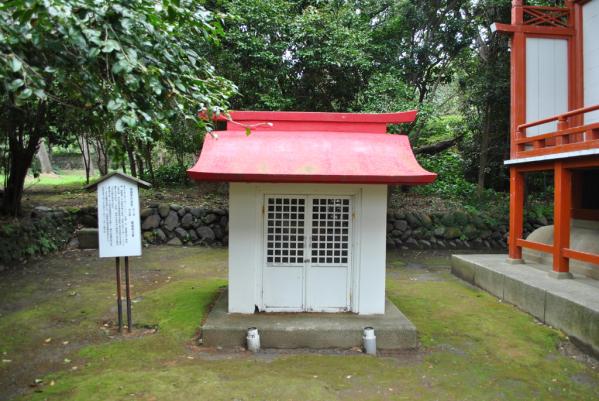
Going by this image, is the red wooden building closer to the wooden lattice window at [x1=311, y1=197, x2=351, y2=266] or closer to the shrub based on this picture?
the wooden lattice window at [x1=311, y1=197, x2=351, y2=266]

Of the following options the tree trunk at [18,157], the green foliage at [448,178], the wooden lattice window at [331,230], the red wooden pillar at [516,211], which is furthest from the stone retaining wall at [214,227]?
the wooden lattice window at [331,230]

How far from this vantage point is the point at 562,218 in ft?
24.8

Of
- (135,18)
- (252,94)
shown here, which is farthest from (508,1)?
(135,18)

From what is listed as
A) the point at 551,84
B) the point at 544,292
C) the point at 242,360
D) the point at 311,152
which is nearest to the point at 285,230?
the point at 311,152

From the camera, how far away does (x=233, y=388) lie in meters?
4.54

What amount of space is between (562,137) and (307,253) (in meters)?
5.10

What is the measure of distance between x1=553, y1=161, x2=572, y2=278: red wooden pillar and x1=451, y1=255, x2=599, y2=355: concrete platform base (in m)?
0.27

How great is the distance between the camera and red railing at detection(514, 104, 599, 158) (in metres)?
6.93

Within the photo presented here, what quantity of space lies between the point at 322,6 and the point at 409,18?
9.39 ft

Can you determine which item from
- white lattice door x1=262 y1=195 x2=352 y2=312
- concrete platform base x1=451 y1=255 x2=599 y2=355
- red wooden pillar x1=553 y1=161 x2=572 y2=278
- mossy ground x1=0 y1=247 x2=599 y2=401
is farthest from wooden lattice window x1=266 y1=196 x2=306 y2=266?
red wooden pillar x1=553 y1=161 x2=572 y2=278

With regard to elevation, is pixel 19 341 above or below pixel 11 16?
below

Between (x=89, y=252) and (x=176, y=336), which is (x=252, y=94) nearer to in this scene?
(x=89, y=252)

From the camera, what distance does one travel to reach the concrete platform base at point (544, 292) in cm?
594

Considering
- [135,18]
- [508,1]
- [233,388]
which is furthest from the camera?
[508,1]
